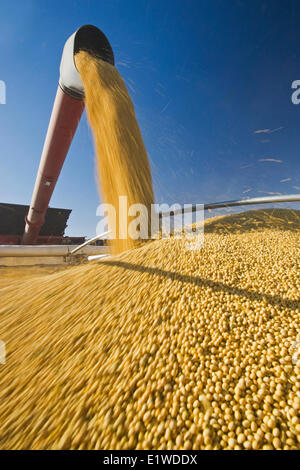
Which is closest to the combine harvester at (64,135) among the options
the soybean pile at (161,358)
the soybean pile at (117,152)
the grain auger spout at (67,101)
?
the grain auger spout at (67,101)

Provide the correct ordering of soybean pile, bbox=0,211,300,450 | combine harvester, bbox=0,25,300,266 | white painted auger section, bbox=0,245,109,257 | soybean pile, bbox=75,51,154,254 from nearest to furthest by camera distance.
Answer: soybean pile, bbox=0,211,300,450, soybean pile, bbox=75,51,154,254, combine harvester, bbox=0,25,300,266, white painted auger section, bbox=0,245,109,257

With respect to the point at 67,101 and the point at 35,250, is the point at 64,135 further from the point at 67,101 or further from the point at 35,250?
the point at 35,250

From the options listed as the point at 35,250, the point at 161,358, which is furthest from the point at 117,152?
the point at 35,250

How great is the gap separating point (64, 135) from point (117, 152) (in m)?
1.31

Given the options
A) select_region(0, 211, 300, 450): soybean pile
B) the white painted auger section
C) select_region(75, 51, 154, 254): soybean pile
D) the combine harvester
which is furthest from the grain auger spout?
select_region(0, 211, 300, 450): soybean pile

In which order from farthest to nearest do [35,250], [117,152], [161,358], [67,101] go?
[35,250] → [67,101] → [117,152] → [161,358]

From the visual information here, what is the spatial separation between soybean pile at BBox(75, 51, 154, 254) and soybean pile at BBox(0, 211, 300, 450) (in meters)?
0.60

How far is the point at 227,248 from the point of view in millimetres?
1294

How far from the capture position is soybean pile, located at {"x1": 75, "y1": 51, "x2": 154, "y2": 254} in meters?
1.62

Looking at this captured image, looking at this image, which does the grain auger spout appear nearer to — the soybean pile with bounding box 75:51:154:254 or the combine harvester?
the combine harvester

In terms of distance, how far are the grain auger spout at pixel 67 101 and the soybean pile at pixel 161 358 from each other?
2106mm

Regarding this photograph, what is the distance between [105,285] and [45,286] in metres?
0.45

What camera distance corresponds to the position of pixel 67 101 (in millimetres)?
2297

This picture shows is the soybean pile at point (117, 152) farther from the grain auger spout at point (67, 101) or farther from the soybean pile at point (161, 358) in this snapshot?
the soybean pile at point (161, 358)
